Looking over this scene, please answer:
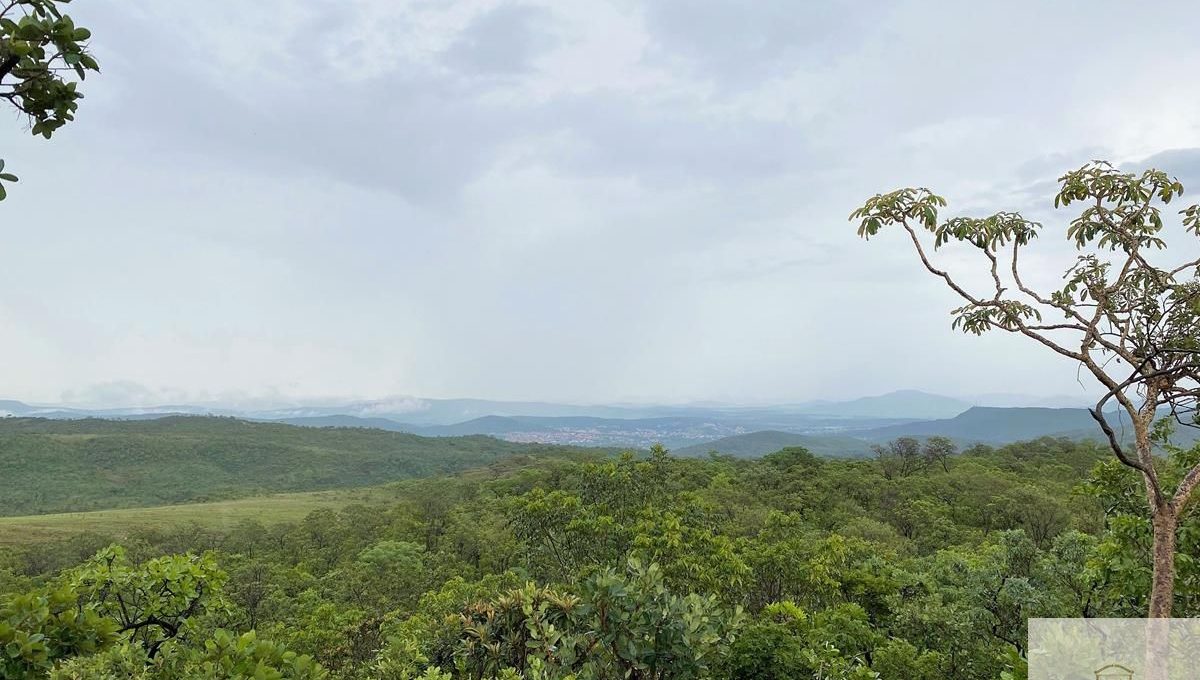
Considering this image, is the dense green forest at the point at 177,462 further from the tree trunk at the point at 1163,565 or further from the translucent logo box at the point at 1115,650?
the tree trunk at the point at 1163,565

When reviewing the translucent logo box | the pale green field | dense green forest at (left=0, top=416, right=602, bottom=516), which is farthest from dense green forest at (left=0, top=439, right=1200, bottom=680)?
dense green forest at (left=0, top=416, right=602, bottom=516)

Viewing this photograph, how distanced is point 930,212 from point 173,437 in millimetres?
212885

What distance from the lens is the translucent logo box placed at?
428 centimetres

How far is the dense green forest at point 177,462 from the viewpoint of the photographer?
4843 inches

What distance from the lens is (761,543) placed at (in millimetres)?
18484

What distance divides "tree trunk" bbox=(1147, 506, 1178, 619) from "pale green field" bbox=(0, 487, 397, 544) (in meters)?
80.3

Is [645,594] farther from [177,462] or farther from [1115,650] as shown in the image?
[177,462]

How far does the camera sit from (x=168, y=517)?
80188 mm

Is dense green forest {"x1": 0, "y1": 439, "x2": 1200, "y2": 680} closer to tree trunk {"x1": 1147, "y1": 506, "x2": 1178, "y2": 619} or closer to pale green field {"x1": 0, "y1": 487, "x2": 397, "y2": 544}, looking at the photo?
tree trunk {"x1": 1147, "y1": 506, "x2": 1178, "y2": 619}

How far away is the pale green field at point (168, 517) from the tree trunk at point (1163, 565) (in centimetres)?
8034

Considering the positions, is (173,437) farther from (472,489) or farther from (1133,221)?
(1133,221)

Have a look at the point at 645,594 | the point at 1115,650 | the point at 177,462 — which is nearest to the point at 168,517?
the point at 177,462

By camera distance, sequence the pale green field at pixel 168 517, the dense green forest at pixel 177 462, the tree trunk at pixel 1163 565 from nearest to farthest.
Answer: the tree trunk at pixel 1163 565 < the pale green field at pixel 168 517 < the dense green forest at pixel 177 462

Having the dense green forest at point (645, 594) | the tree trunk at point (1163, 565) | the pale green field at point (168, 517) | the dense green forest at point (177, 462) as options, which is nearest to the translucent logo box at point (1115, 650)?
the tree trunk at point (1163, 565)
